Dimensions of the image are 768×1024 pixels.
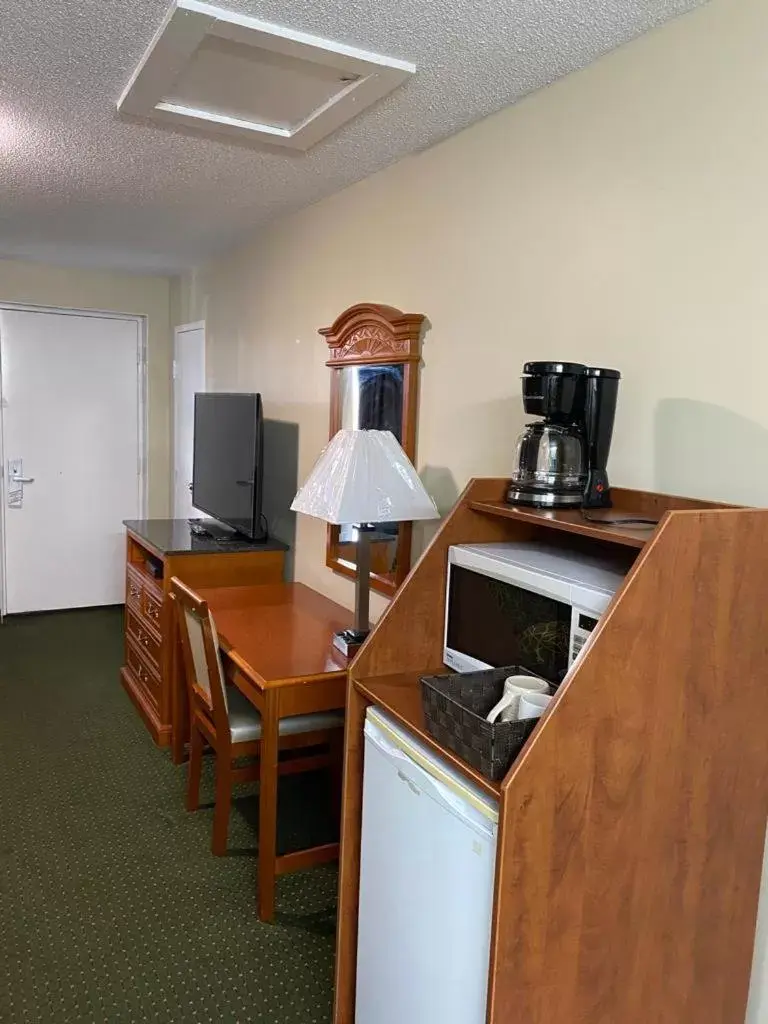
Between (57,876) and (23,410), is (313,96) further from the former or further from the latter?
(23,410)

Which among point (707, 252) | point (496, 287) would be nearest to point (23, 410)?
point (496, 287)

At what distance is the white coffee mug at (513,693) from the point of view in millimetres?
1528

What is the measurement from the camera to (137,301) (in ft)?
17.9

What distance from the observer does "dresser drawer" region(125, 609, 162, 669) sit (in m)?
3.55

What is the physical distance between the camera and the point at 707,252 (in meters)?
1.62

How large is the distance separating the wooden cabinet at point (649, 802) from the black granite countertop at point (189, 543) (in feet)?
6.75

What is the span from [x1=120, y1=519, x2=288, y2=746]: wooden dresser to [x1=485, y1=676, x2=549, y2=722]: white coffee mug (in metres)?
2.11

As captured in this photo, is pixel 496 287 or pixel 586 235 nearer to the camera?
pixel 586 235

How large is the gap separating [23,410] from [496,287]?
160 inches

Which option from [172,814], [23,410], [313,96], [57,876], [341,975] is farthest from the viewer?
[23,410]

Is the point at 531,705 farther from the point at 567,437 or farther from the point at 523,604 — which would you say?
the point at 567,437

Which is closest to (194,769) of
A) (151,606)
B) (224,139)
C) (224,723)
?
(224,723)

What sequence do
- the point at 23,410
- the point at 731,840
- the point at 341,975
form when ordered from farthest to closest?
the point at 23,410, the point at 341,975, the point at 731,840

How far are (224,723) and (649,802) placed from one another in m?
1.50
